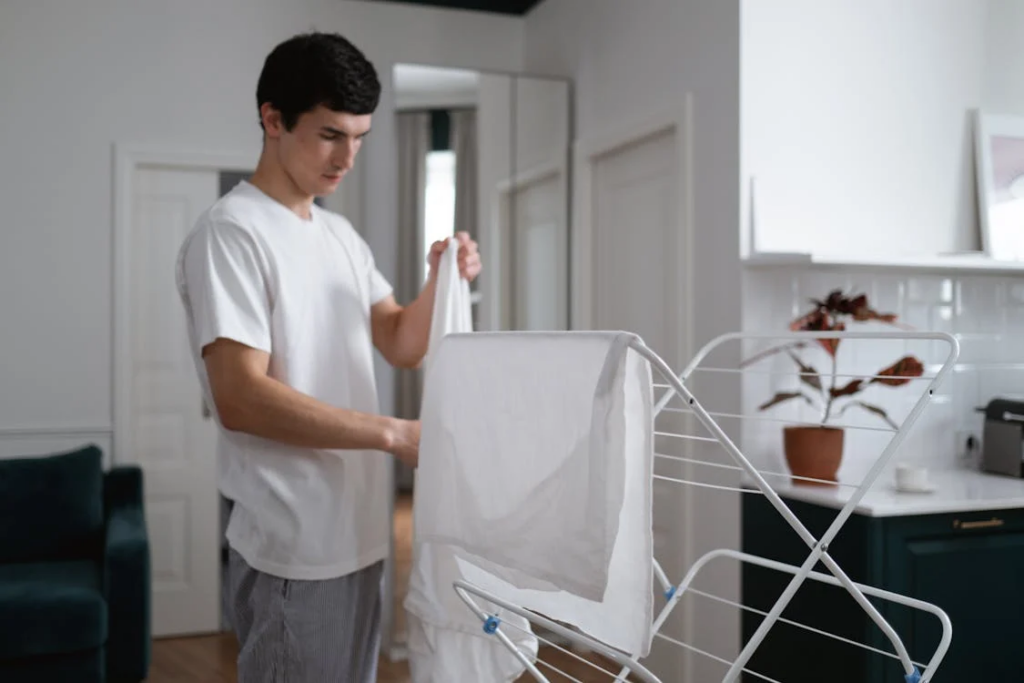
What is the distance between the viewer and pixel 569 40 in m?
4.39

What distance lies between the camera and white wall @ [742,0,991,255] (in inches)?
123

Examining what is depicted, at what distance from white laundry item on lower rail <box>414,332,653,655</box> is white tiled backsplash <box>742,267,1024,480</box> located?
168cm

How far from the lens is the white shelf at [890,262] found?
2.92m

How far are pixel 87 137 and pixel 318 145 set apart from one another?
3072 mm

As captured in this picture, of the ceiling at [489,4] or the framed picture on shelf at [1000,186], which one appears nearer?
the framed picture on shelf at [1000,186]

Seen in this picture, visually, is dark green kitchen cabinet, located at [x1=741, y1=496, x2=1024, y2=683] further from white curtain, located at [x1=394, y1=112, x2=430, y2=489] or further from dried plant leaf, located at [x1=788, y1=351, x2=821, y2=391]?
white curtain, located at [x1=394, y1=112, x2=430, y2=489]

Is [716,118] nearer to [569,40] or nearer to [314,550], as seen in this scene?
[569,40]

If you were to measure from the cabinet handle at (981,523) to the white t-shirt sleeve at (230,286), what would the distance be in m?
2.01

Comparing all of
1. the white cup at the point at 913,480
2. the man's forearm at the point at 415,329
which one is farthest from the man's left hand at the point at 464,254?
the white cup at the point at 913,480

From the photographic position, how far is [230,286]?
61.6 inches

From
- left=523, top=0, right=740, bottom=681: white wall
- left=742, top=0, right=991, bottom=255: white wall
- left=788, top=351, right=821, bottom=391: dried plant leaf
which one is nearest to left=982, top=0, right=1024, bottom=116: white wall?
Result: left=742, top=0, right=991, bottom=255: white wall

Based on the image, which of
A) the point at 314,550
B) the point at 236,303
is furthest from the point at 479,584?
the point at 236,303

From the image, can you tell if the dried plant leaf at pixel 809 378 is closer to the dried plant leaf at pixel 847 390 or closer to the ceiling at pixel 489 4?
the dried plant leaf at pixel 847 390

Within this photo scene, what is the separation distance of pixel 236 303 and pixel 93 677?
95.0 inches
